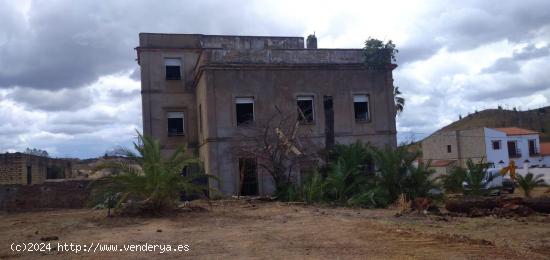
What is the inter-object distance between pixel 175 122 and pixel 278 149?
921 centimetres

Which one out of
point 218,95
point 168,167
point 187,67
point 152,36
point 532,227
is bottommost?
point 532,227

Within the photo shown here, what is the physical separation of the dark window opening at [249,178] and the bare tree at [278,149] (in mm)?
1231

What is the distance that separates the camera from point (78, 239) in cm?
989

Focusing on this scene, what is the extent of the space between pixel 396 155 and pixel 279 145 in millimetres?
4865

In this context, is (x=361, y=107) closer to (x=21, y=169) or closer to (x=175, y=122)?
(x=175, y=122)

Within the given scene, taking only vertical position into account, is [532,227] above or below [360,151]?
below

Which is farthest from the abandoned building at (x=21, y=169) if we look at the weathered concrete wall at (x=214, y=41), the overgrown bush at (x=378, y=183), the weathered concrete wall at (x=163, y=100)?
the overgrown bush at (x=378, y=183)

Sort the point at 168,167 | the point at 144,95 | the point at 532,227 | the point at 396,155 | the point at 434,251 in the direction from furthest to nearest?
the point at 144,95, the point at 396,155, the point at 168,167, the point at 532,227, the point at 434,251

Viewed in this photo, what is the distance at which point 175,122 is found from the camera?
28.1 metres

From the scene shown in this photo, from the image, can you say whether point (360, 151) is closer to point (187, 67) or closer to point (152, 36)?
point (187, 67)

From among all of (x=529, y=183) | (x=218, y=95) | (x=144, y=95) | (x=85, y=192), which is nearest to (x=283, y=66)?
Result: (x=218, y=95)

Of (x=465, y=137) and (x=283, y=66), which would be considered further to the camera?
(x=465, y=137)

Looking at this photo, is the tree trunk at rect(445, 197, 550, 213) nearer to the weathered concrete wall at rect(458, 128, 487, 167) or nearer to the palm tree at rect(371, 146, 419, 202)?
the palm tree at rect(371, 146, 419, 202)

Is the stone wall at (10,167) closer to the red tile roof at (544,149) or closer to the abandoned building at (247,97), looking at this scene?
the abandoned building at (247,97)
